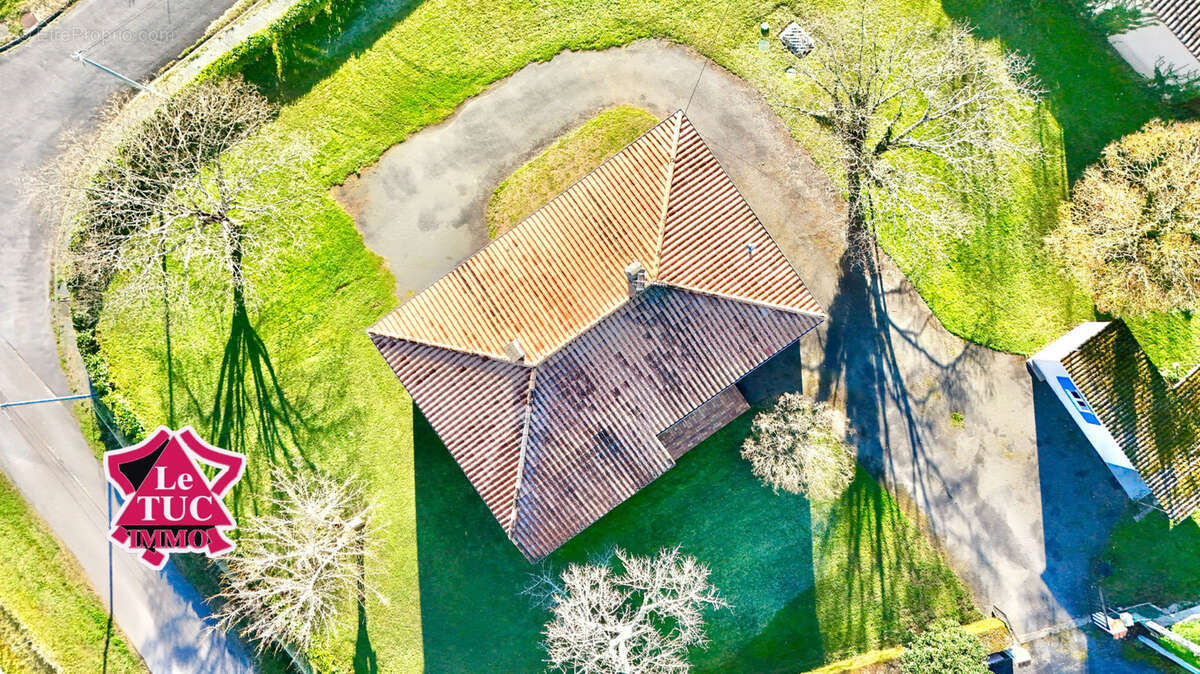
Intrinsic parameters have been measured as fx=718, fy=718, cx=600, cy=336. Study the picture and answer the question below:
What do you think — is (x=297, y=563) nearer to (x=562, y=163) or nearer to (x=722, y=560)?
(x=722, y=560)

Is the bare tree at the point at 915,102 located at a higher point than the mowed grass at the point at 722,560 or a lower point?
higher

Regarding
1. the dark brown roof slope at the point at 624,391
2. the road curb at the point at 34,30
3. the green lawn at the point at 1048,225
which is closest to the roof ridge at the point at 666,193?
the dark brown roof slope at the point at 624,391

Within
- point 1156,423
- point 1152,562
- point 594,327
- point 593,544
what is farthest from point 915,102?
point 593,544

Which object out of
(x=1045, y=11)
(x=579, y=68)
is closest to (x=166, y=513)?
(x=579, y=68)

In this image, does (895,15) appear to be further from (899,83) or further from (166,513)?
(166,513)

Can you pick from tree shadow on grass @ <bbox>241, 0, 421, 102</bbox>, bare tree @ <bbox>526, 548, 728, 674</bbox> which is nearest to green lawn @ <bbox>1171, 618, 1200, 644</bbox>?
bare tree @ <bbox>526, 548, 728, 674</bbox>

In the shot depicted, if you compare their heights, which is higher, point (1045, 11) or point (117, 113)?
point (117, 113)

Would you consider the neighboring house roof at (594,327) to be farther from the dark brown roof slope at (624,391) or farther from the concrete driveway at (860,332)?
the concrete driveway at (860,332)
